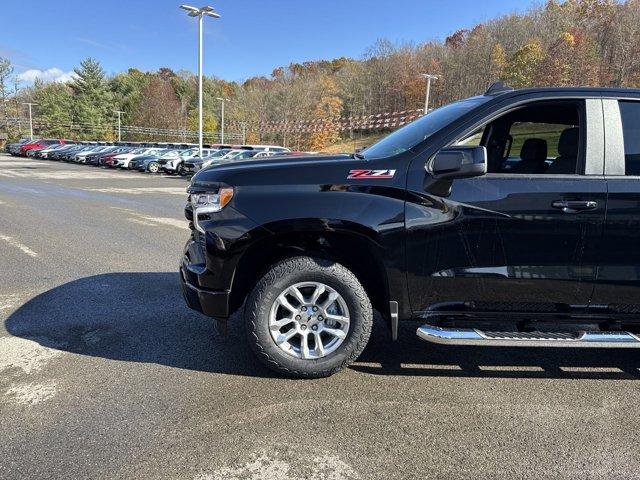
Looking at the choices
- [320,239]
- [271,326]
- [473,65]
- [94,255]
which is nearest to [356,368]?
[271,326]

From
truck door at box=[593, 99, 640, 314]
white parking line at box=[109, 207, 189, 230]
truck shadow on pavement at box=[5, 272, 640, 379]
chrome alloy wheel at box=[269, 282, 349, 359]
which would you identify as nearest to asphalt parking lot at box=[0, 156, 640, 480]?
truck shadow on pavement at box=[5, 272, 640, 379]

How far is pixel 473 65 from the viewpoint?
6650 centimetres

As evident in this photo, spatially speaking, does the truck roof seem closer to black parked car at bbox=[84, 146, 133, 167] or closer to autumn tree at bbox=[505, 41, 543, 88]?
black parked car at bbox=[84, 146, 133, 167]

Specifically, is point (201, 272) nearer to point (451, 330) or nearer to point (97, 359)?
point (97, 359)

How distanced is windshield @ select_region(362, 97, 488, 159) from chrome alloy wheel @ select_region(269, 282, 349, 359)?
1.03 meters

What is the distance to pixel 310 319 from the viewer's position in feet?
11.1

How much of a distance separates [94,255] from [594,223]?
20.7ft

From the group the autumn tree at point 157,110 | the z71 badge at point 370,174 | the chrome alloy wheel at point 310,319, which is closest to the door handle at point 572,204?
the z71 badge at point 370,174

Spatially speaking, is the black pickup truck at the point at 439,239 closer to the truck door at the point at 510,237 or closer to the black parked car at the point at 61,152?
the truck door at the point at 510,237

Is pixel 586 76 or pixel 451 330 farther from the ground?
pixel 586 76

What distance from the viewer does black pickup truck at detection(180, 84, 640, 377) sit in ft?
10.5

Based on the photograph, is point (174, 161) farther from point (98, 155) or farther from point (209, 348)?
point (209, 348)

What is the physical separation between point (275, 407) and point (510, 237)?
1830 millimetres

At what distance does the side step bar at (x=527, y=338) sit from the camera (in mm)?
3168
